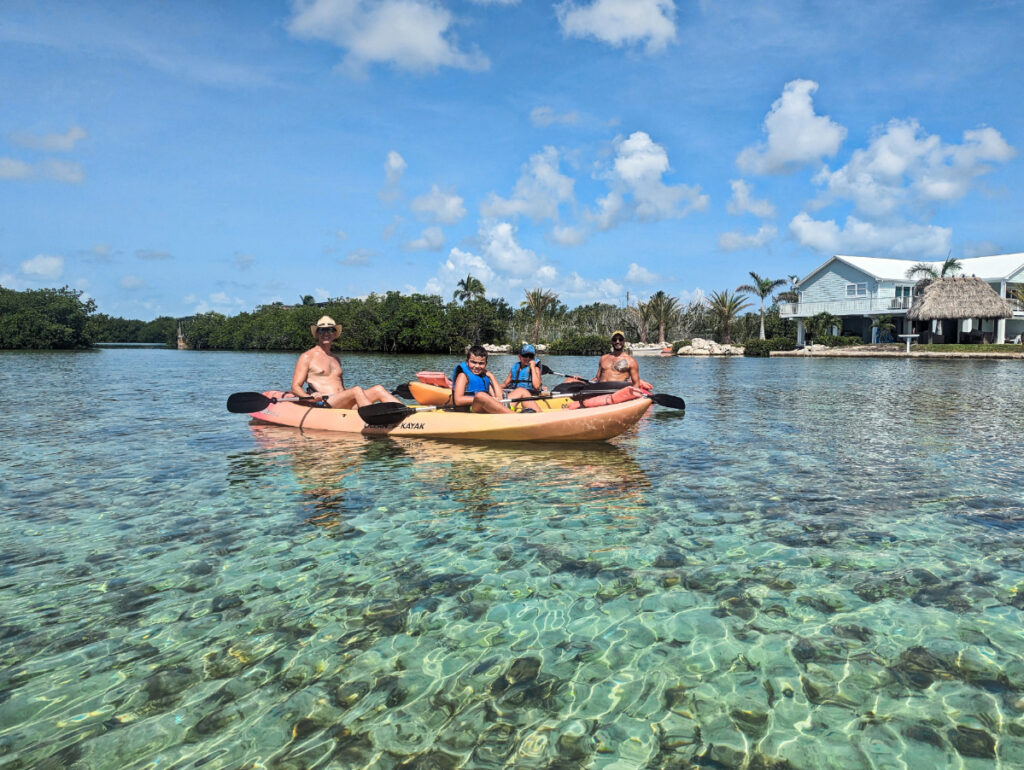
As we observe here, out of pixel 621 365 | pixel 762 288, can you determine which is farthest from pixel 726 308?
pixel 621 365

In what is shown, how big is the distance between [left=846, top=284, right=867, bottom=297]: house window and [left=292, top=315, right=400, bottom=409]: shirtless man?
4848 cm

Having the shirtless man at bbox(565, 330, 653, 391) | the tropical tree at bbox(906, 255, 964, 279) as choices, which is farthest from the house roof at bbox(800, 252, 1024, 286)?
the shirtless man at bbox(565, 330, 653, 391)

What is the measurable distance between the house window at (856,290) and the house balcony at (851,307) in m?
1.25

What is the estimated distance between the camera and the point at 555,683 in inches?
127

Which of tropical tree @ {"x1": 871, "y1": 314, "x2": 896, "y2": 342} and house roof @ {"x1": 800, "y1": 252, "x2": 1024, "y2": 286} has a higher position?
house roof @ {"x1": 800, "y1": 252, "x2": 1024, "y2": 286}

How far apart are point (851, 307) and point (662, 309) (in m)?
18.9

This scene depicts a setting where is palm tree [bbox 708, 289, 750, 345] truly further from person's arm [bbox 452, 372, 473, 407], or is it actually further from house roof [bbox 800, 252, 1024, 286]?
person's arm [bbox 452, 372, 473, 407]

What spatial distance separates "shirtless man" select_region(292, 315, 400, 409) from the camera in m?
10.5

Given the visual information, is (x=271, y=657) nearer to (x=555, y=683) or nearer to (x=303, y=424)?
(x=555, y=683)

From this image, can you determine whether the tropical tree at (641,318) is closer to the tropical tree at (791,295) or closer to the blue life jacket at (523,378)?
the tropical tree at (791,295)

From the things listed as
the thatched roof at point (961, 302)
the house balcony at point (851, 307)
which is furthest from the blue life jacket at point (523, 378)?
the house balcony at point (851, 307)

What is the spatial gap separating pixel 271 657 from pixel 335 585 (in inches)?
36.0

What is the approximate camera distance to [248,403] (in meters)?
11.5

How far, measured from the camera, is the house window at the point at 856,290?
4850 cm
